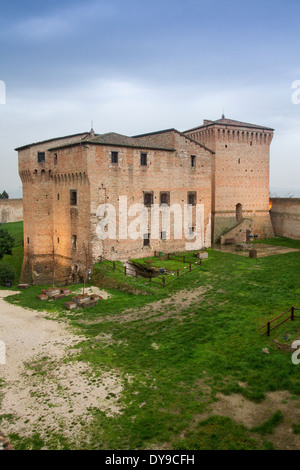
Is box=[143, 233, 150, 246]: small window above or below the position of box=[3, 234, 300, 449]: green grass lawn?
above

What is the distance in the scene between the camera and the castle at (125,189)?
25.6m

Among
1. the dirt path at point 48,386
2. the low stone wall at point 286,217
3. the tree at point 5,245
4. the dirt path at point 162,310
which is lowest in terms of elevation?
the dirt path at point 48,386

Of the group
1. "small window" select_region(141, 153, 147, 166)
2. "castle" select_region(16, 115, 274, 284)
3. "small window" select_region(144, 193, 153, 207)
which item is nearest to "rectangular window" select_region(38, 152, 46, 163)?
"castle" select_region(16, 115, 274, 284)

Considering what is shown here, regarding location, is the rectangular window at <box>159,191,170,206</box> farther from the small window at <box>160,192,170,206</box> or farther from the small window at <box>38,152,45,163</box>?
the small window at <box>38,152,45,163</box>

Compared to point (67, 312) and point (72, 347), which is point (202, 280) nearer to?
point (67, 312)

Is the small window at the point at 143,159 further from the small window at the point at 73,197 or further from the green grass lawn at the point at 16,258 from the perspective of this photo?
the green grass lawn at the point at 16,258

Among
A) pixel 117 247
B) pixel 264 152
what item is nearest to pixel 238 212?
pixel 264 152

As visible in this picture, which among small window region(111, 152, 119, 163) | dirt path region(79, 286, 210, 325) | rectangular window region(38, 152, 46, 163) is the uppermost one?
rectangular window region(38, 152, 46, 163)

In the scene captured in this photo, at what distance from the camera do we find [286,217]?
3650 centimetres

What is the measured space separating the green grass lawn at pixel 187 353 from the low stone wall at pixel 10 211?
117ft

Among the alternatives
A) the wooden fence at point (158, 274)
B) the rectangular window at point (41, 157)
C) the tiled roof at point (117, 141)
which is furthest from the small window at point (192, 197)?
the rectangular window at point (41, 157)

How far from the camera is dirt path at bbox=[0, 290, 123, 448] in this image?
31.7ft

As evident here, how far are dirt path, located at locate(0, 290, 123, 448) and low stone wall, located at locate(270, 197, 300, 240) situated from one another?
26.3 meters

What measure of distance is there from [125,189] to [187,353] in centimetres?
1569
